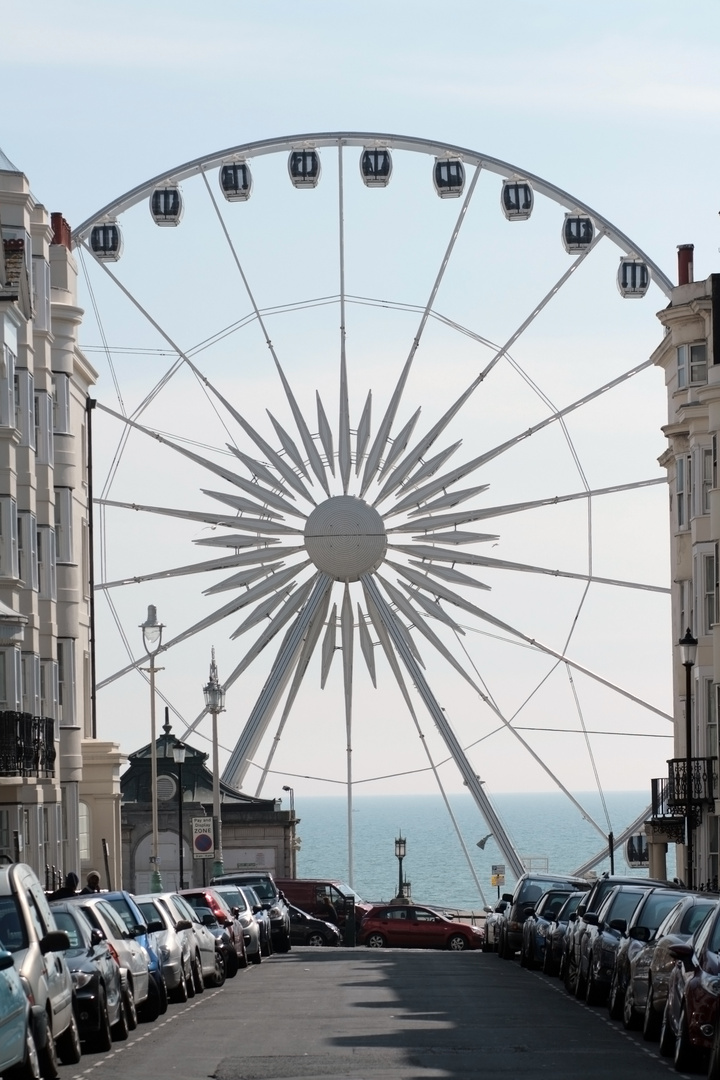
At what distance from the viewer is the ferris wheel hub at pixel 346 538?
5453 centimetres

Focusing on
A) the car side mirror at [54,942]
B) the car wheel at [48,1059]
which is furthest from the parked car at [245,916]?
the car side mirror at [54,942]

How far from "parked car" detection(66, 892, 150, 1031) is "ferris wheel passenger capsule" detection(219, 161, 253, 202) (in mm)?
31304

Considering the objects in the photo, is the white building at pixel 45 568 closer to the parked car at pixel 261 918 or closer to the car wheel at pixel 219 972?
the parked car at pixel 261 918

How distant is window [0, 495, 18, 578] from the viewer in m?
44.1

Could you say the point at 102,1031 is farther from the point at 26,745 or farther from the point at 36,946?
the point at 26,745

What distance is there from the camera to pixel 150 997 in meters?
28.1

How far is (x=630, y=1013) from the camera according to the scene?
25672 mm

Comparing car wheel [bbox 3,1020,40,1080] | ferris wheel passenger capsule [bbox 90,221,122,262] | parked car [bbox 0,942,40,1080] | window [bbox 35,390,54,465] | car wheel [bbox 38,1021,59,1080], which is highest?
ferris wheel passenger capsule [bbox 90,221,122,262]

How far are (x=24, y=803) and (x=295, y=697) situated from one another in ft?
33.4

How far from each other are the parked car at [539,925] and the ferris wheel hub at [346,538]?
13.9 meters

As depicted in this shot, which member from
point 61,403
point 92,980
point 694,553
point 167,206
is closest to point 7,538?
point 61,403

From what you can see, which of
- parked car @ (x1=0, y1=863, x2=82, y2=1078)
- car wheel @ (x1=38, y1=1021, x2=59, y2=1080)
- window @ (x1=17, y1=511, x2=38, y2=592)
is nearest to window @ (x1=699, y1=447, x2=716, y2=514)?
window @ (x1=17, y1=511, x2=38, y2=592)

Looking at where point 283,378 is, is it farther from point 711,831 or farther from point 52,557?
point 711,831

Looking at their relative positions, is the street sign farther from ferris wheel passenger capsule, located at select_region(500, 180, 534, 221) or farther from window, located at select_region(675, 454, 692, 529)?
ferris wheel passenger capsule, located at select_region(500, 180, 534, 221)
